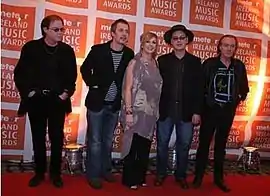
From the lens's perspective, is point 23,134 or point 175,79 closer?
point 175,79

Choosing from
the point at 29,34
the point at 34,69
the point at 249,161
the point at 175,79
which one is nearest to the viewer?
the point at 34,69

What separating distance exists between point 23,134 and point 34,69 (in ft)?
3.82

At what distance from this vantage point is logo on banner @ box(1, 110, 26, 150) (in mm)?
4445

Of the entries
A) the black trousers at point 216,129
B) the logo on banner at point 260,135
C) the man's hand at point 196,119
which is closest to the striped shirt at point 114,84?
the man's hand at point 196,119

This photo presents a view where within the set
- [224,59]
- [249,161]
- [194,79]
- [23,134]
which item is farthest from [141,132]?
[249,161]

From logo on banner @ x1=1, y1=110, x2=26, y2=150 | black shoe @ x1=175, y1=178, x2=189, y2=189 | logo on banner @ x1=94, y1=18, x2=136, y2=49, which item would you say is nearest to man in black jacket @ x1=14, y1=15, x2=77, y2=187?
logo on banner @ x1=1, y1=110, x2=26, y2=150

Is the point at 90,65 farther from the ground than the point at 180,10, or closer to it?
closer to it

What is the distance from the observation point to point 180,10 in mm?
4965

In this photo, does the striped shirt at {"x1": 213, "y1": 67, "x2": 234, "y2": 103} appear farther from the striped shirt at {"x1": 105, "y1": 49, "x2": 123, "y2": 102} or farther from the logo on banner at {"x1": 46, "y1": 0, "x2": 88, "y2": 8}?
the logo on banner at {"x1": 46, "y1": 0, "x2": 88, "y2": 8}

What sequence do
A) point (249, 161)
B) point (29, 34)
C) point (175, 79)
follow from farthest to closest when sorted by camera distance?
point (249, 161)
point (29, 34)
point (175, 79)

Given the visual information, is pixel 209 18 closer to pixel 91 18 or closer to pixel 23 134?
pixel 91 18

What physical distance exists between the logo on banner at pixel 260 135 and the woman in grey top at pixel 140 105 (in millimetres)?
1999

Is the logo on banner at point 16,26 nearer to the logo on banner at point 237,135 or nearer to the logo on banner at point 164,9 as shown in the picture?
the logo on banner at point 164,9

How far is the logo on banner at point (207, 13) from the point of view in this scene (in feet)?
16.5
